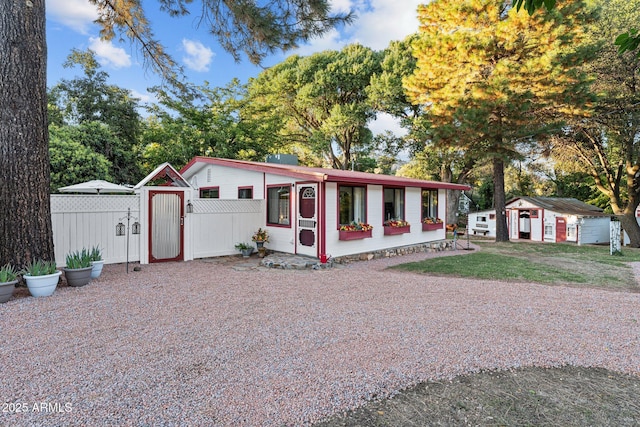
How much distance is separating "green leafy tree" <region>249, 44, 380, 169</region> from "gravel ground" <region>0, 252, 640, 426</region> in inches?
593

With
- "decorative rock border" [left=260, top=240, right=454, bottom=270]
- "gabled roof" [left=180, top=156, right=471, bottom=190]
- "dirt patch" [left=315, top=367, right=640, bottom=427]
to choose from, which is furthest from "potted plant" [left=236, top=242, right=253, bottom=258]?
"dirt patch" [left=315, top=367, right=640, bottom=427]

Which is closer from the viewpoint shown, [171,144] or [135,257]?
[135,257]

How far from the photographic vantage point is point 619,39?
1689 mm

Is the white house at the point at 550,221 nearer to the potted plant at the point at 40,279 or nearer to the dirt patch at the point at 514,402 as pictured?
the dirt patch at the point at 514,402

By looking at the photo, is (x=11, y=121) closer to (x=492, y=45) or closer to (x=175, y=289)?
(x=175, y=289)

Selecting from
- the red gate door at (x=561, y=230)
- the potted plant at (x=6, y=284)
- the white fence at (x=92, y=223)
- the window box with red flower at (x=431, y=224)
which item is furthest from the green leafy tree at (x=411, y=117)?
the potted plant at (x=6, y=284)

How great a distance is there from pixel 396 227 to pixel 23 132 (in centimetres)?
809

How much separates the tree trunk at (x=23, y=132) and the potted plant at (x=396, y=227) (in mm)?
7414

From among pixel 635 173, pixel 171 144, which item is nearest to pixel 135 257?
pixel 171 144

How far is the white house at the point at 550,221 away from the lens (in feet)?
51.1

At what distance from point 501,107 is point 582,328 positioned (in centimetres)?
991

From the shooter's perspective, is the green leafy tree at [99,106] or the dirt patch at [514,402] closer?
the dirt patch at [514,402]

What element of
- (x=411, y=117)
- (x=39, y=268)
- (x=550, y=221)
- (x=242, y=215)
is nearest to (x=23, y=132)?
(x=39, y=268)

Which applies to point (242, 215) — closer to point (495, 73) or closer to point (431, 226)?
point (431, 226)
